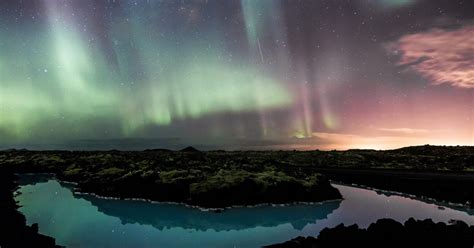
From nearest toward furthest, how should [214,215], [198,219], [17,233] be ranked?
[17,233]
[198,219]
[214,215]

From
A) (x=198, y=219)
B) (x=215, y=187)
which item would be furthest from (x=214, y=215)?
(x=215, y=187)

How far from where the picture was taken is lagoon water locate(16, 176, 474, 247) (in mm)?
28672

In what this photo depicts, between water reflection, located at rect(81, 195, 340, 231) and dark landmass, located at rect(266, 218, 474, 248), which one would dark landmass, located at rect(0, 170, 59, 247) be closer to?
water reflection, located at rect(81, 195, 340, 231)

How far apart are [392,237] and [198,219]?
18188mm

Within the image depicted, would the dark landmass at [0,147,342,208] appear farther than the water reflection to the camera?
Yes

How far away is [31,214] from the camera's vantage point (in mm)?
39000

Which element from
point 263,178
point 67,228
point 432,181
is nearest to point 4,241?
point 67,228

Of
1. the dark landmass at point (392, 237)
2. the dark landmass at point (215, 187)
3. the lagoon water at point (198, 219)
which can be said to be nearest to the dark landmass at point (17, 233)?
the lagoon water at point (198, 219)

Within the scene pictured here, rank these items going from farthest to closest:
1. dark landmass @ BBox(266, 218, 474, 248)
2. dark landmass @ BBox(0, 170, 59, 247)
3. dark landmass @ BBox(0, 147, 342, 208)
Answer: dark landmass @ BBox(0, 147, 342, 208) → dark landmass @ BBox(0, 170, 59, 247) → dark landmass @ BBox(266, 218, 474, 248)

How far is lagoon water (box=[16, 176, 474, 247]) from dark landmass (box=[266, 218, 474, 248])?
5.98m

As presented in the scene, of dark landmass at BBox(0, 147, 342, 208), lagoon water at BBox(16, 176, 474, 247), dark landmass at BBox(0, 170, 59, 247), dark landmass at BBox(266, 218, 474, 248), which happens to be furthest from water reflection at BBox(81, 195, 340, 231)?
dark landmass at BBox(266, 218, 474, 248)

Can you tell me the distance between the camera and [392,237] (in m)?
23.1

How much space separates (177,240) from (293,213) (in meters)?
13.7

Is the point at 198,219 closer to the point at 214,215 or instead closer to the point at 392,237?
the point at 214,215
